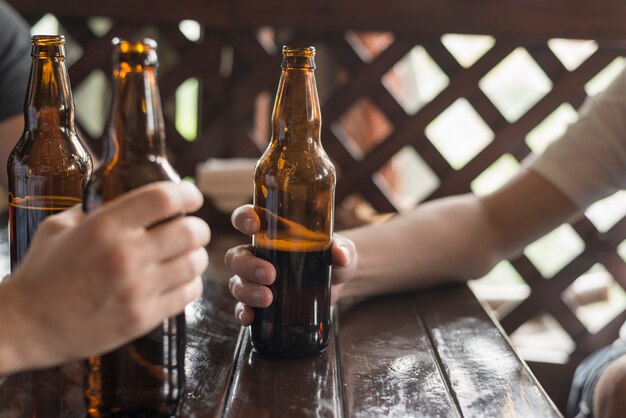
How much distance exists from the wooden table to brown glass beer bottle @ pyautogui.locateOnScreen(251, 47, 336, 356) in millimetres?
30

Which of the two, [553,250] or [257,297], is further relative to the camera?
[553,250]

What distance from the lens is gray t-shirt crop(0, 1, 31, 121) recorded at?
1.45m

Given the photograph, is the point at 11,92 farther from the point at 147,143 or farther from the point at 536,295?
the point at 536,295

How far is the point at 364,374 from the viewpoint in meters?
0.71

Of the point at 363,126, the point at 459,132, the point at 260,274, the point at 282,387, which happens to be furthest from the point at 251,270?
the point at 459,132

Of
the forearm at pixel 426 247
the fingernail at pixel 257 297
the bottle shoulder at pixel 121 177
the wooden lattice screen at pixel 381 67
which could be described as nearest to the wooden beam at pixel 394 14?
the wooden lattice screen at pixel 381 67

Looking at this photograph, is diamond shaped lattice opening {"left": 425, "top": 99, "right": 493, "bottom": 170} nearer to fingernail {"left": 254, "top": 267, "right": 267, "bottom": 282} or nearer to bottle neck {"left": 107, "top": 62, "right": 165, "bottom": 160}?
fingernail {"left": 254, "top": 267, "right": 267, "bottom": 282}

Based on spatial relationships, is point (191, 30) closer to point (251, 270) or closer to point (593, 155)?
point (593, 155)

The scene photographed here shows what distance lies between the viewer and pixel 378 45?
2.74m

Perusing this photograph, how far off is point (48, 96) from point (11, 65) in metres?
0.82

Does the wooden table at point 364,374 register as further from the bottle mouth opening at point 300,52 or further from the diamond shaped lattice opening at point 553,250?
the diamond shaped lattice opening at point 553,250

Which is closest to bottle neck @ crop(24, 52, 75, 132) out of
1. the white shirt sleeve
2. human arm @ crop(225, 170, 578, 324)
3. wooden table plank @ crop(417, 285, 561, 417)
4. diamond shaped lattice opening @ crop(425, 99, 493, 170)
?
human arm @ crop(225, 170, 578, 324)

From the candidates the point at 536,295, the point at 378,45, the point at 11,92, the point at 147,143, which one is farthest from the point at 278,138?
the point at 378,45

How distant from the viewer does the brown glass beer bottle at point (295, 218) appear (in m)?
0.71
